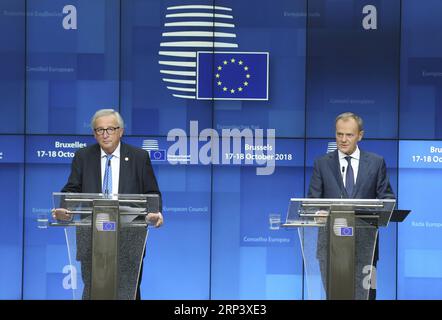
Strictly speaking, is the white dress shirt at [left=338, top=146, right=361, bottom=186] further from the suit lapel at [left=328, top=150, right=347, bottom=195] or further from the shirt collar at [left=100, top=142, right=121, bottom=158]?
the shirt collar at [left=100, top=142, right=121, bottom=158]

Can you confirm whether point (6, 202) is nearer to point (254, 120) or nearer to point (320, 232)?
point (254, 120)

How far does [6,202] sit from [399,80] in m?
3.82

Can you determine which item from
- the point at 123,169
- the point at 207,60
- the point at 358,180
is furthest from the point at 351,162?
the point at 207,60

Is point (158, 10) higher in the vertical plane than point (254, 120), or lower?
higher

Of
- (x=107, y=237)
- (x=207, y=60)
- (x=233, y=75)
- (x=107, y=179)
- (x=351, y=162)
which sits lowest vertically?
(x=107, y=237)

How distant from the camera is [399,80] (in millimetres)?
7824

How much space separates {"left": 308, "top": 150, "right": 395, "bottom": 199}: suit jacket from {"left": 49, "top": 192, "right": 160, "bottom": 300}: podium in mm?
→ 1439

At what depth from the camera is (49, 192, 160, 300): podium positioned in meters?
4.35

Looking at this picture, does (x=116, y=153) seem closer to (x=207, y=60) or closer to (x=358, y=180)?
(x=358, y=180)

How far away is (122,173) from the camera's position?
5.25 meters

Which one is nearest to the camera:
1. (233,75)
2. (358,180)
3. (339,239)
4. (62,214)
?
(339,239)

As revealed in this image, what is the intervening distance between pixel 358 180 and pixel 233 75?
2594 millimetres
